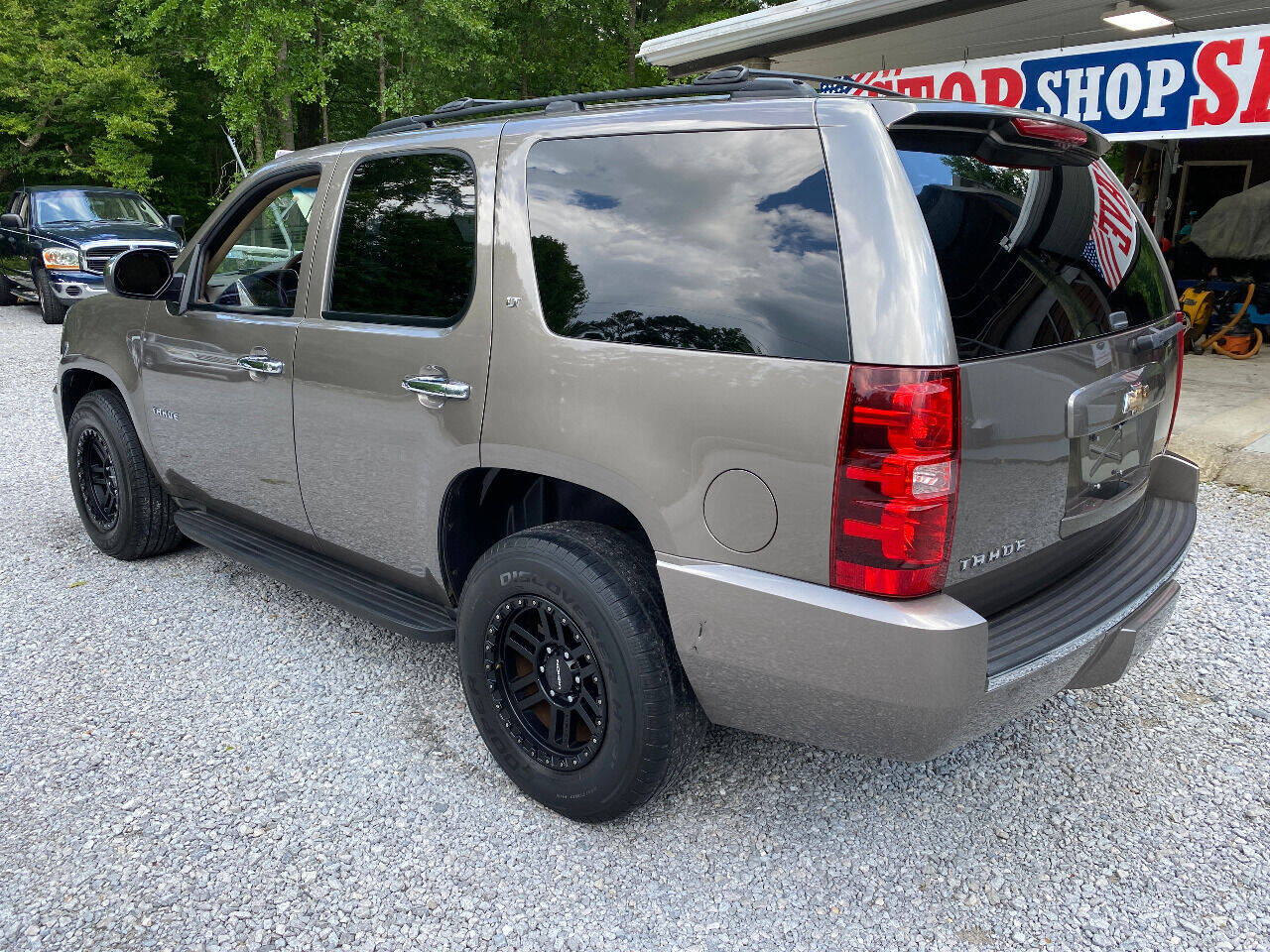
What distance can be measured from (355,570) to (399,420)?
30.1 inches

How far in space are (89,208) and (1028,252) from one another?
15.6m

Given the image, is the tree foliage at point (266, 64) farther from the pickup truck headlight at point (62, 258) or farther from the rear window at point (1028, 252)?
the rear window at point (1028, 252)

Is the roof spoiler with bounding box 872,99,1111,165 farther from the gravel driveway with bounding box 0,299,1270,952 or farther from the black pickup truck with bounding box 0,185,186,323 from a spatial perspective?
the black pickup truck with bounding box 0,185,186,323

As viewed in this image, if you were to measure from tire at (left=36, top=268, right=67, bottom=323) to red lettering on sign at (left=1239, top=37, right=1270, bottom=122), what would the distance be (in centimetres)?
1446

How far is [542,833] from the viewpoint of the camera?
106 inches

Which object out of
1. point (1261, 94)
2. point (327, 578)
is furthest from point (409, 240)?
point (1261, 94)

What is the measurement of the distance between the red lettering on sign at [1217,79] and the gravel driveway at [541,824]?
19.0 ft

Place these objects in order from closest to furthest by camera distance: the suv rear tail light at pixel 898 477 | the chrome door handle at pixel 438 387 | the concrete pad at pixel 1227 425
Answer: the suv rear tail light at pixel 898 477
the chrome door handle at pixel 438 387
the concrete pad at pixel 1227 425

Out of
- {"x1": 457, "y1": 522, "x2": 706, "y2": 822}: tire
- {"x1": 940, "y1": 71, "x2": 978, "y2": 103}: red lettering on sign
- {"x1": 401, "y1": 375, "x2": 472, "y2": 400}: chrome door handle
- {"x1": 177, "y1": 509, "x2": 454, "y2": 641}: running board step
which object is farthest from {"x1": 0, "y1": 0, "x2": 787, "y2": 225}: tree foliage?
{"x1": 457, "y1": 522, "x2": 706, "y2": 822}: tire

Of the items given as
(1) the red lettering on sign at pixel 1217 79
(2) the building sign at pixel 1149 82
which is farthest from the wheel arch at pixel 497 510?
(1) the red lettering on sign at pixel 1217 79

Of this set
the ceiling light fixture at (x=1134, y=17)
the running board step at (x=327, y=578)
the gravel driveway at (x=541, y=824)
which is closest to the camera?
the gravel driveway at (x=541, y=824)

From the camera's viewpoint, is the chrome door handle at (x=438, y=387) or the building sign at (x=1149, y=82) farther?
the building sign at (x=1149, y=82)

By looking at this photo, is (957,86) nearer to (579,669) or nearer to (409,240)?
(409,240)

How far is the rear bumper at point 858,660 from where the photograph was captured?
206 centimetres
